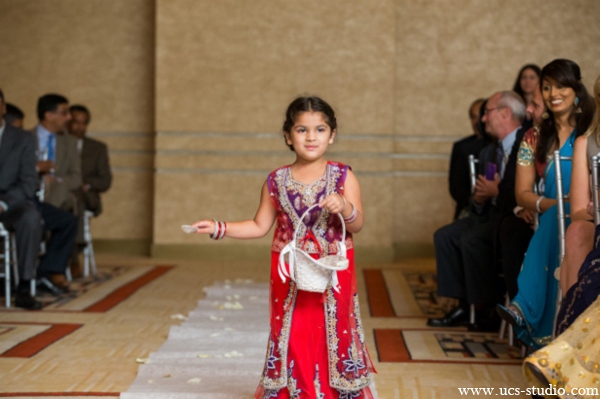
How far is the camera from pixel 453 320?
524 cm

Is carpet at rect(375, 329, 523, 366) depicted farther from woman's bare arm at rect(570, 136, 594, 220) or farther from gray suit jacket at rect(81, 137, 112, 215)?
gray suit jacket at rect(81, 137, 112, 215)

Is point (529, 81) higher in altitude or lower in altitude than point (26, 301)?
higher

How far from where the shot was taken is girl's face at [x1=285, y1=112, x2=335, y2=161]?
9.67 feet

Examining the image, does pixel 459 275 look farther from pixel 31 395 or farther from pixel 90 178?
pixel 90 178

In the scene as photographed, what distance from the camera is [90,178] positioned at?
7836mm

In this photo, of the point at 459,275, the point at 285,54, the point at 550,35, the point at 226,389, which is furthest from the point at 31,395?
the point at 550,35

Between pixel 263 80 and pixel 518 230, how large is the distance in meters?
5.12

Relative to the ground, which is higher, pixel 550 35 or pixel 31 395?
pixel 550 35

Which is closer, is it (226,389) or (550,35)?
(226,389)

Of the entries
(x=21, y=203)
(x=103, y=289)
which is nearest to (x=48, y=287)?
(x=103, y=289)

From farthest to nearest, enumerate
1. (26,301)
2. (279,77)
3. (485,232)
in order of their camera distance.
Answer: (279,77) → (26,301) → (485,232)

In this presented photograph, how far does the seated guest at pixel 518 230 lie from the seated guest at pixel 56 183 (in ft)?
11.6

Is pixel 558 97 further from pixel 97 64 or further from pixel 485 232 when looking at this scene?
pixel 97 64

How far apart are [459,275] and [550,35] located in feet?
17.8
